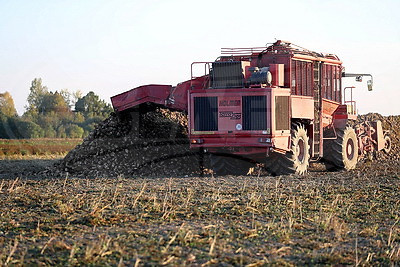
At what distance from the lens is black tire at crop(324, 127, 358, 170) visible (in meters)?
19.8

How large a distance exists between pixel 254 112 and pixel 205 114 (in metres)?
1.34

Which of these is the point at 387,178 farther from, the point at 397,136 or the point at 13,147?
the point at 13,147

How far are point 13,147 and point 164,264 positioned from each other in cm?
2867

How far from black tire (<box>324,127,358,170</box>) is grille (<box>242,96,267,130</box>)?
4417 millimetres

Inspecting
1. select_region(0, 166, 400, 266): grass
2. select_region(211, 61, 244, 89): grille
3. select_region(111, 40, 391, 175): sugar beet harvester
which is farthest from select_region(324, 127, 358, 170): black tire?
select_region(0, 166, 400, 266): grass

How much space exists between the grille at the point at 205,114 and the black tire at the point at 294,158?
1836 mm

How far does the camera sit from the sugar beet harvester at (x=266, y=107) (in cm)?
1650

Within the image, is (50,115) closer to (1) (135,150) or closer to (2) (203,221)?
(1) (135,150)

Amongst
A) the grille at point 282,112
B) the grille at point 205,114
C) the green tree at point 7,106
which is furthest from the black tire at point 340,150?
the green tree at point 7,106

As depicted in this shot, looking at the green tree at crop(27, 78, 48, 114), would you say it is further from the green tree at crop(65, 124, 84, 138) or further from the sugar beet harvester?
the sugar beet harvester

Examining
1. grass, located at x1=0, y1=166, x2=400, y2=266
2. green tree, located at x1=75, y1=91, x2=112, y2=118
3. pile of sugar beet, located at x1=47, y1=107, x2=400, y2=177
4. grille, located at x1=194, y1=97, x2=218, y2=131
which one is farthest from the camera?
green tree, located at x1=75, y1=91, x2=112, y2=118

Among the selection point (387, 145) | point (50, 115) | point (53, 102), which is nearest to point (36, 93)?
point (53, 102)

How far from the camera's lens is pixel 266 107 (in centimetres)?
1633

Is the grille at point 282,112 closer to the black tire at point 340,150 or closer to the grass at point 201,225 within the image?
the grass at point 201,225
